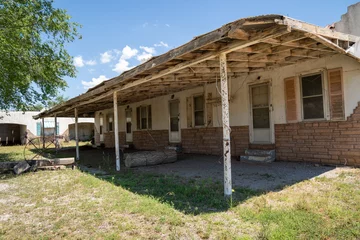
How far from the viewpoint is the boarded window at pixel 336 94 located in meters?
5.70

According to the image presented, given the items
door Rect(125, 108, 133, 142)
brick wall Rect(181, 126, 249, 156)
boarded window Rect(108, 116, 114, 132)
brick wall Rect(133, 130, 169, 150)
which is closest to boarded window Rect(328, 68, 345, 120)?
brick wall Rect(181, 126, 249, 156)

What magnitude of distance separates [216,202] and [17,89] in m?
10.4

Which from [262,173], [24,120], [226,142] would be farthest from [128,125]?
[24,120]

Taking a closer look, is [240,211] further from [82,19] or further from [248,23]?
[82,19]

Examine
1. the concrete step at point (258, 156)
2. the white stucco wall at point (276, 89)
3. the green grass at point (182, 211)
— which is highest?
the white stucco wall at point (276, 89)

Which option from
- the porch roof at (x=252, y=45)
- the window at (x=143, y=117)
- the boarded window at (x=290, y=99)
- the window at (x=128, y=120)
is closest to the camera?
the porch roof at (x=252, y=45)

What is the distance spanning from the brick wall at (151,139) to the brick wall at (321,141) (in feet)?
18.2

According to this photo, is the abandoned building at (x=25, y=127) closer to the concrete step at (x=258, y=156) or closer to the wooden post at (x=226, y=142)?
the concrete step at (x=258, y=156)

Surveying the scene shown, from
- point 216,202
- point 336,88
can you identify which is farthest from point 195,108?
point 216,202

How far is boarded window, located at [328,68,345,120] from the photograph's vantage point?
5.70 meters

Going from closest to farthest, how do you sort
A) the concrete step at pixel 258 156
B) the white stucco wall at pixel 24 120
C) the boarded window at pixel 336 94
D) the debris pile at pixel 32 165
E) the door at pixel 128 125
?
the boarded window at pixel 336 94 → the concrete step at pixel 258 156 → the debris pile at pixel 32 165 → the door at pixel 128 125 → the white stucco wall at pixel 24 120

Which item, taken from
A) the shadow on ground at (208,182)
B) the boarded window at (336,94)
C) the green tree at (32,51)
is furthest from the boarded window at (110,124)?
the boarded window at (336,94)

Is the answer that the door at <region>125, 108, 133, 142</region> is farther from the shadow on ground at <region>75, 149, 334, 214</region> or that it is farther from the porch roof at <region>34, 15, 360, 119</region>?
the porch roof at <region>34, 15, 360, 119</region>

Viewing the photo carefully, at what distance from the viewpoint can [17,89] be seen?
10555 millimetres
